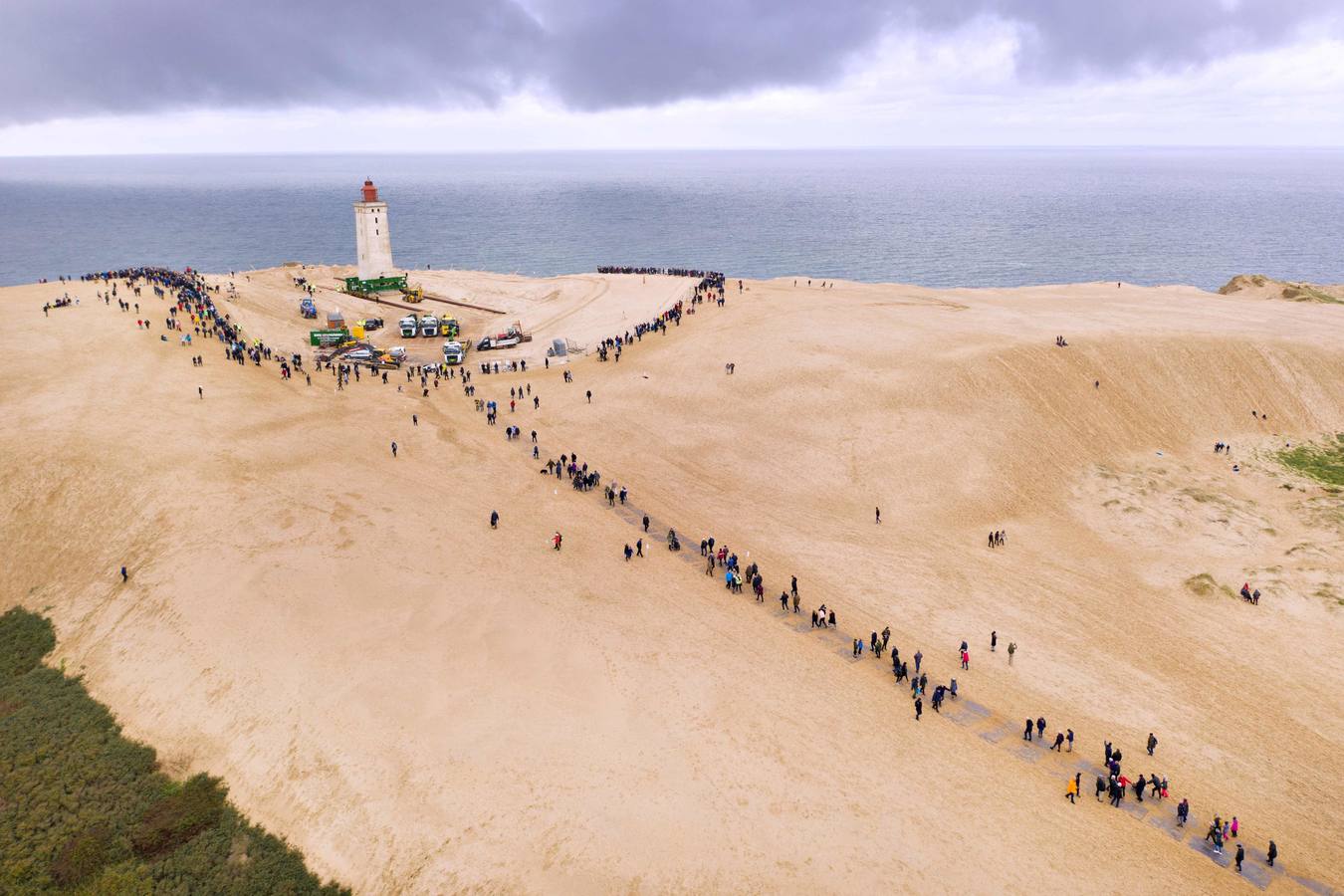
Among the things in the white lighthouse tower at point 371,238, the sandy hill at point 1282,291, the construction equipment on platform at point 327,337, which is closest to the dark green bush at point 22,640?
the construction equipment on platform at point 327,337

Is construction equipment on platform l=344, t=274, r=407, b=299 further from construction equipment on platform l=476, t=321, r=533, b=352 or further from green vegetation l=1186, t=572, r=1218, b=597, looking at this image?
green vegetation l=1186, t=572, r=1218, b=597

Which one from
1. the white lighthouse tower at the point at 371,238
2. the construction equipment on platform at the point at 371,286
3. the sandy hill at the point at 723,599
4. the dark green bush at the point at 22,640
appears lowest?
the dark green bush at the point at 22,640

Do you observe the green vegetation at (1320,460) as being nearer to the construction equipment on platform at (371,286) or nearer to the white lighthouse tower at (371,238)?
the construction equipment on platform at (371,286)

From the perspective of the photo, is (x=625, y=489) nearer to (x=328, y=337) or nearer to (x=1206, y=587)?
(x=1206, y=587)

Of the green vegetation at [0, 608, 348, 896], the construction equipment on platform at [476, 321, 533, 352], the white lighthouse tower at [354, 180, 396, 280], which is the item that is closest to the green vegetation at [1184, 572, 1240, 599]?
the green vegetation at [0, 608, 348, 896]

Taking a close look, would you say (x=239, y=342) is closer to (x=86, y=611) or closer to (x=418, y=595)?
(x=86, y=611)
